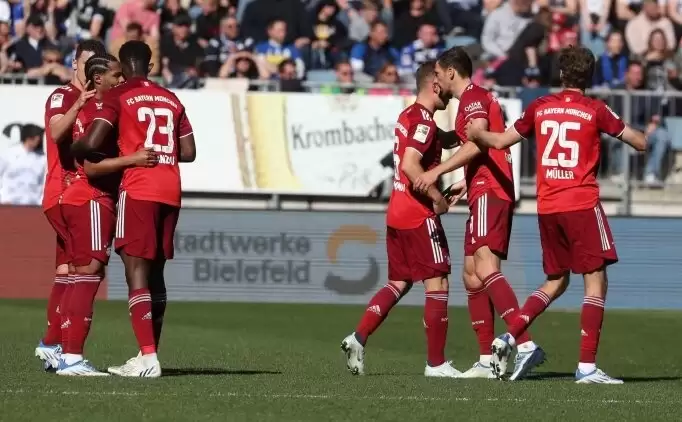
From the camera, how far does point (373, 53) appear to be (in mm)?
21938

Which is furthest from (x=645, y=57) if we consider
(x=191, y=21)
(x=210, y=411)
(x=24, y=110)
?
(x=210, y=411)

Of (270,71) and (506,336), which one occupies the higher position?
(270,71)

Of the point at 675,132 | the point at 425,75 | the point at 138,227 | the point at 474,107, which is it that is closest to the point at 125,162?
the point at 138,227

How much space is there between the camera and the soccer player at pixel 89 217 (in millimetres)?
10055

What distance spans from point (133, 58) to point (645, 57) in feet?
45.3

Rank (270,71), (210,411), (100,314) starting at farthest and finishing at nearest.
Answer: (270,71) → (100,314) → (210,411)

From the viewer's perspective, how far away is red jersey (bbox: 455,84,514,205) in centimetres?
1055

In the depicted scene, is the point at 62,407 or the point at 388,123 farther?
the point at 388,123

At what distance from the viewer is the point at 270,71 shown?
21125 millimetres

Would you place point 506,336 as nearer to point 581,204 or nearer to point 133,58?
point 581,204

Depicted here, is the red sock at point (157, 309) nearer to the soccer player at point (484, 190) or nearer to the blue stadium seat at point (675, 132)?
the soccer player at point (484, 190)

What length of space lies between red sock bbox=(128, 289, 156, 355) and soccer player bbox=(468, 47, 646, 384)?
236 centimetres

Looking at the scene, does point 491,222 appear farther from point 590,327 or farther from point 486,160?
point 590,327

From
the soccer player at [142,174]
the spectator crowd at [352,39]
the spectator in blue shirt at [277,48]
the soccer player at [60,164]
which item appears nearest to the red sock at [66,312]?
the soccer player at [60,164]
